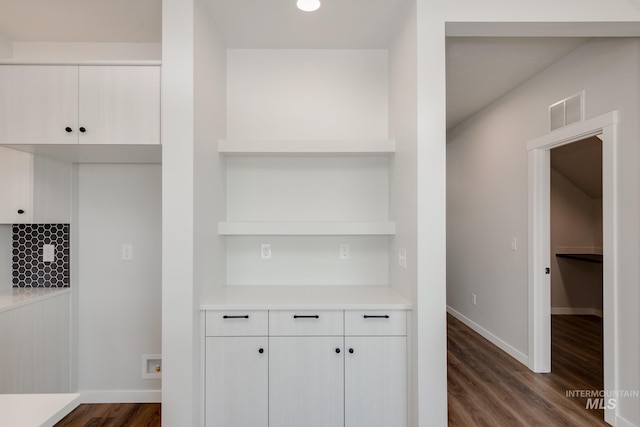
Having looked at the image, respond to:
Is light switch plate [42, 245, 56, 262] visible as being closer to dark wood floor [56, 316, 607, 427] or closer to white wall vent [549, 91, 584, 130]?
dark wood floor [56, 316, 607, 427]

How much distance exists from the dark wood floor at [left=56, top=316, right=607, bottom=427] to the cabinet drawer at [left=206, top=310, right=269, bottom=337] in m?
0.97

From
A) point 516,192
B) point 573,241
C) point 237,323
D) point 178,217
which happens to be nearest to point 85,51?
point 178,217

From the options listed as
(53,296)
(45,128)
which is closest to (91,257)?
(53,296)

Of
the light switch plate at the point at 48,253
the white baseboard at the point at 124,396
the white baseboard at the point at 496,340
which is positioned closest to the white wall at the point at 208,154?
the white baseboard at the point at 124,396

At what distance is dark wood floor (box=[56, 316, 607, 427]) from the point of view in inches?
95.0

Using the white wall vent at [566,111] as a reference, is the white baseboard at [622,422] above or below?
below

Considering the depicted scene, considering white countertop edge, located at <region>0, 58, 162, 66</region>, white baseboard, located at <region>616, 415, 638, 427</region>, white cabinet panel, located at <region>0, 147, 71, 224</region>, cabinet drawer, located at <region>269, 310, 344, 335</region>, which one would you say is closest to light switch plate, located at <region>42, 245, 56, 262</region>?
white cabinet panel, located at <region>0, 147, 71, 224</region>

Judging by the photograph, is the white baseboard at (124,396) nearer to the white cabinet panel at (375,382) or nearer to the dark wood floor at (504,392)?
the dark wood floor at (504,392)

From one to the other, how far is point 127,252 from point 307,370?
66.5 inches

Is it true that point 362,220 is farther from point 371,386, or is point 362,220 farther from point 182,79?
point 182,79

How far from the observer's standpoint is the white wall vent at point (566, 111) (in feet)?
8.70

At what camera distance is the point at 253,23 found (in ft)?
7.57

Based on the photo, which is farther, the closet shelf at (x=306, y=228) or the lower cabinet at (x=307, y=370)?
the closet shelf at (x=306, y=228)

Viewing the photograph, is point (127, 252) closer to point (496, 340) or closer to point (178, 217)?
point (178, 217)
